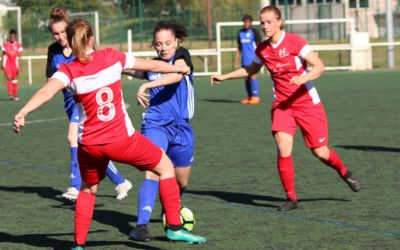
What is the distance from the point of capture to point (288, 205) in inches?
368

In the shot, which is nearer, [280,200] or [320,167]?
[280,200]

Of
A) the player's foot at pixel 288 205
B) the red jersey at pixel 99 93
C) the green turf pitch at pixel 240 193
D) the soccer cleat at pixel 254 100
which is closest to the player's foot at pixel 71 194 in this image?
the green turf pitch at pixel 240 193

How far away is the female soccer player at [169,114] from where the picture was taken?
8.06 metres

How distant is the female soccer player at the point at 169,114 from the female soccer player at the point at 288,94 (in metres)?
1.19

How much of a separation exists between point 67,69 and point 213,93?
2035 centimetres

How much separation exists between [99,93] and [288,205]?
9.67 ft

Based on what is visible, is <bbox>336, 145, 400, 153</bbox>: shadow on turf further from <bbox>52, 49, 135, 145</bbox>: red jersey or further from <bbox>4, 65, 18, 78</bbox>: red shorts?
<bbox>4, 65, 18, 78</bbox>: red shorts

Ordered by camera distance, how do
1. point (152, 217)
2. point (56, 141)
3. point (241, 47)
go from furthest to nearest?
point (241, 47), point (56, 141), point (152, 217)

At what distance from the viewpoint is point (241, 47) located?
23938mm

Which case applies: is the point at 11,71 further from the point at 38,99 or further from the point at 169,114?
the point at 38,99

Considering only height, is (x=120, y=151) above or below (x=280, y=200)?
above

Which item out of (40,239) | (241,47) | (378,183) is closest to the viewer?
(40,239)

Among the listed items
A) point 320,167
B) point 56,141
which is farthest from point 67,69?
point 56,141

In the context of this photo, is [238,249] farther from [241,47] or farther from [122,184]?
[241,47]
